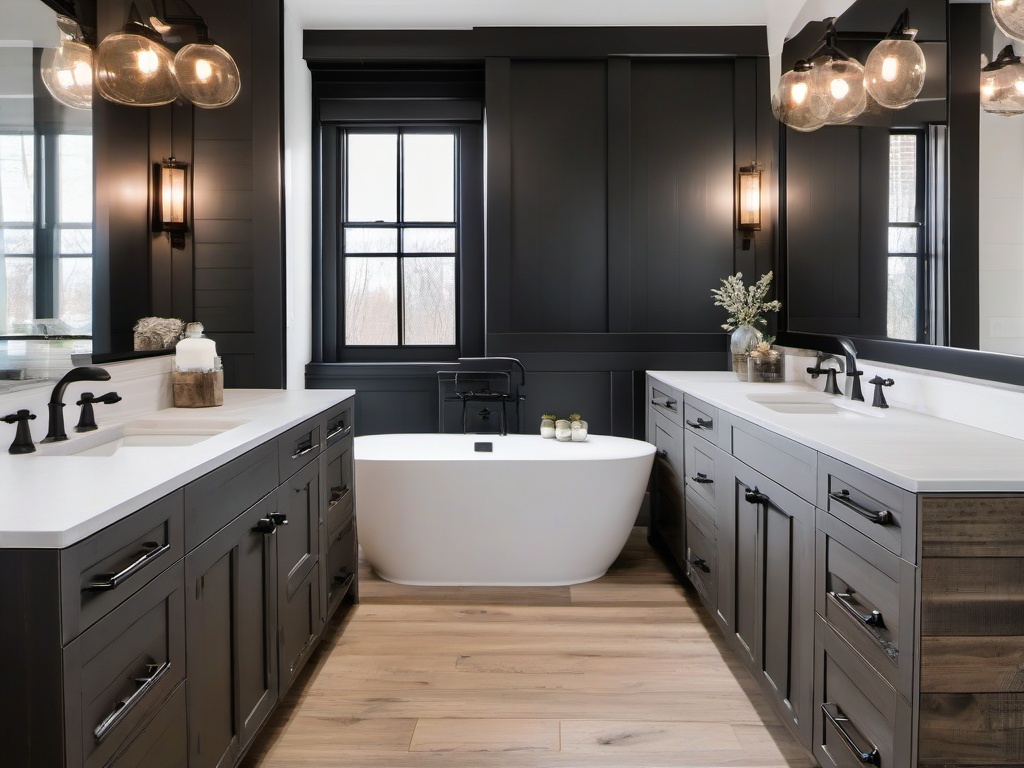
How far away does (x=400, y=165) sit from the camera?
4.55m

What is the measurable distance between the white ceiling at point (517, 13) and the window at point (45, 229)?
5.96 feet

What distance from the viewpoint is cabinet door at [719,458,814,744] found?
1.97m

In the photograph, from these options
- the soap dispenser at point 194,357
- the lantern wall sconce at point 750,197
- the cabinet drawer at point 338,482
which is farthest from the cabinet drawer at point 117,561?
the lantern wall sconce at point 750,197

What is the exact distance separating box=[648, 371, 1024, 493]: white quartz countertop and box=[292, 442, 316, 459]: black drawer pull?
1.42 m

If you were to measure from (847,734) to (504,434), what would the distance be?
2.62m

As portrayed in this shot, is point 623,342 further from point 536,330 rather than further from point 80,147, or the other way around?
point 80,147

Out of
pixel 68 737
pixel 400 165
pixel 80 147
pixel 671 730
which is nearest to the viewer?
pixel 68 737

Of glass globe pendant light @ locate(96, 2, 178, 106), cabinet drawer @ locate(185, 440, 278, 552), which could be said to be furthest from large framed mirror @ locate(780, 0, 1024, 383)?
glass globe pendant light @ locate(96, 2, 178, 106)

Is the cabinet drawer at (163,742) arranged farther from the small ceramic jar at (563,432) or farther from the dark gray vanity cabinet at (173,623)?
the small ceramic jar at (563,432)

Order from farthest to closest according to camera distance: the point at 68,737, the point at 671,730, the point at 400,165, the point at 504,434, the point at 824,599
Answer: the point at 400,165 → the point at 504,434 → the point at 671,730 → the point at 824,599 → the point at 68,737

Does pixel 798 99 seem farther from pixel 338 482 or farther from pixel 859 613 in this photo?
pixel 338 482

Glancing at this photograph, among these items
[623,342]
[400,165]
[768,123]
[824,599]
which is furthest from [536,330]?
[824,599]

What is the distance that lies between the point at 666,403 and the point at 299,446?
75.0 inches

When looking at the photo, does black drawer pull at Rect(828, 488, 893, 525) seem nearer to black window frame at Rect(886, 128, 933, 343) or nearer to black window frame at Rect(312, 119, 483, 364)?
black window frame at Rect(886, 128, 933, 343)
